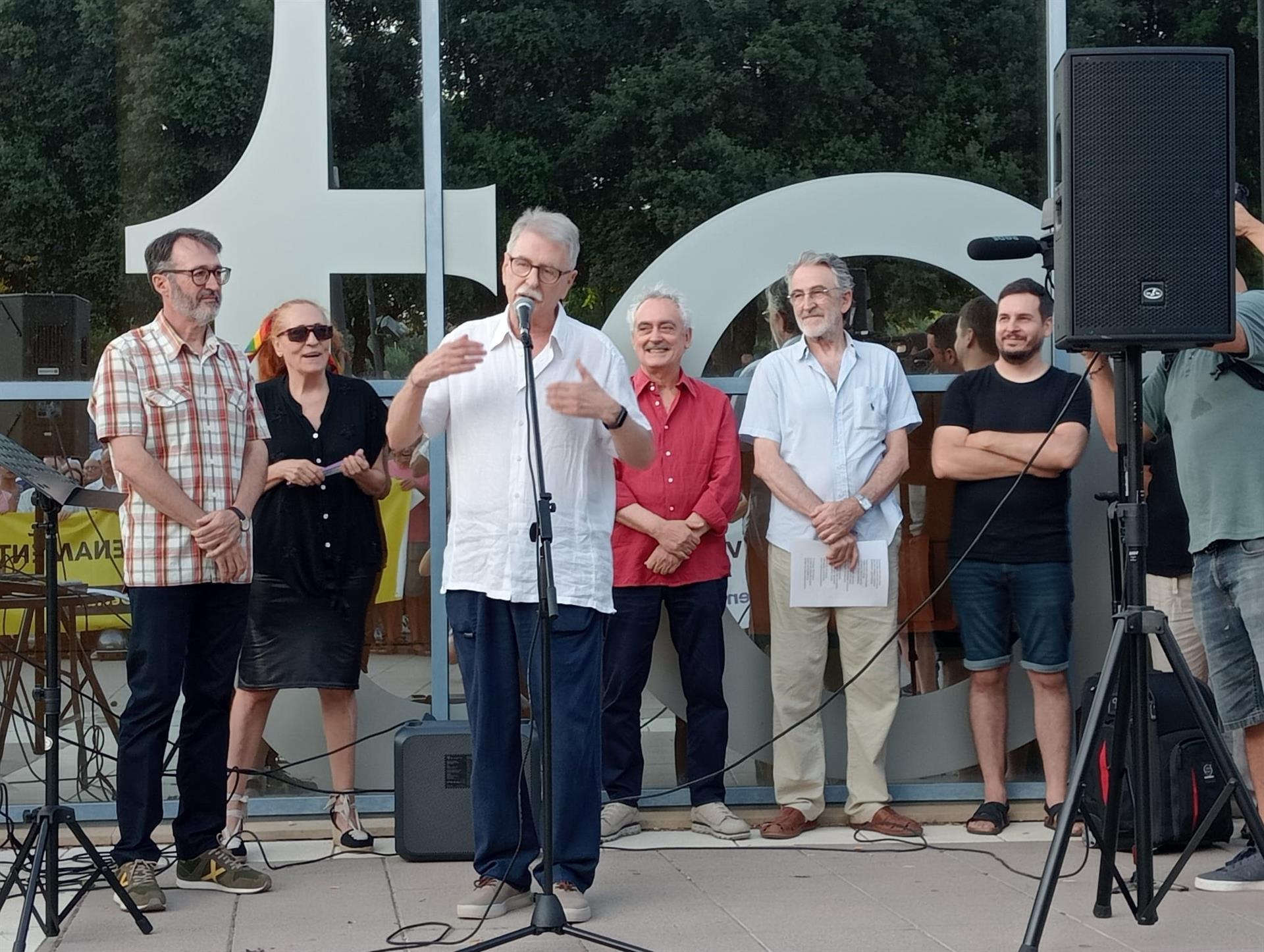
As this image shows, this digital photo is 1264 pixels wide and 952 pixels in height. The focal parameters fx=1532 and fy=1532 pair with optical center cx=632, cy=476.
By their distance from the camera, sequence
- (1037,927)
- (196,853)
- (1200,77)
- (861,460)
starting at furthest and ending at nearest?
1. (861,460)
2. (196,853)
3. (1200,77)
4. (1037,927)

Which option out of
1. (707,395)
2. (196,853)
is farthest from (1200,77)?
(196,853)

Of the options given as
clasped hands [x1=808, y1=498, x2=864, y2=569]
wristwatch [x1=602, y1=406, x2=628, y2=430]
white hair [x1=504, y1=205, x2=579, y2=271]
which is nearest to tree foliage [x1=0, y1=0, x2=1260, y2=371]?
clasped hands [x1=808, y1=498, x2=864, y2=569]

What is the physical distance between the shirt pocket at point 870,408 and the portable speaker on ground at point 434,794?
167 centimetres

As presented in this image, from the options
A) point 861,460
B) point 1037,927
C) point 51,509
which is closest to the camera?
point 1037,927

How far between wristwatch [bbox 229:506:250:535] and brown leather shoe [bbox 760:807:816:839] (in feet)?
7.01

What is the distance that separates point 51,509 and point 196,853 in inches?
49.7

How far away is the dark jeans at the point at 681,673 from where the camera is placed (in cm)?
550

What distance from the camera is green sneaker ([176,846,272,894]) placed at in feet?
15.3

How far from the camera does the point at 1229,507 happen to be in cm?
443

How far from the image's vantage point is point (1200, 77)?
12.3 feet

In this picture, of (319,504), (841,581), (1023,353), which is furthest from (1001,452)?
(319,504)

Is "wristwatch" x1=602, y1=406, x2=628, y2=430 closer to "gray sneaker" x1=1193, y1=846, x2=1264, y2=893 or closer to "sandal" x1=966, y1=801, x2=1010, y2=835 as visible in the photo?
"gray sneaker" x1=1193, y1=846, x2=1264, y2=893

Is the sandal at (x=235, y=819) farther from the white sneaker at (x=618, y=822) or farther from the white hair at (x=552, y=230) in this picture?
the white hair at (x=552, y=230)

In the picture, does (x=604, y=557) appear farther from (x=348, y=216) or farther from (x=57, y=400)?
(x=57, y=400)
